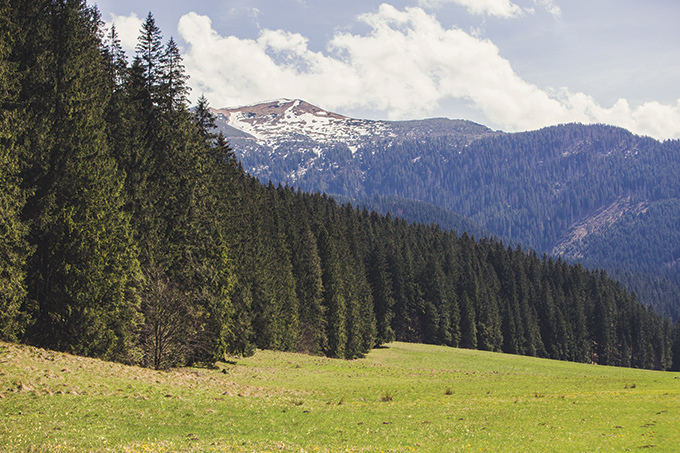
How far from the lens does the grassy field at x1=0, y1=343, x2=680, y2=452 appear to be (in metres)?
15.7

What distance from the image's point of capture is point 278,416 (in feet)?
70.9

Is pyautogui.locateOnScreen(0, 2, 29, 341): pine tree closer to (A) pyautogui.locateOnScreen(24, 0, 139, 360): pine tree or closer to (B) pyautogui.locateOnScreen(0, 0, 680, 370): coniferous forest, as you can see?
(B) pyautogui.locateOnScreen(0, 0, 680, 370): coniferous forest

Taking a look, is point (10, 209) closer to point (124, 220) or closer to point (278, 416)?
point (124, 220)

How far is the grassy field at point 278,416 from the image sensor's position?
15727mm

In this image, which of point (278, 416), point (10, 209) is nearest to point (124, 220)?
point (10, 209)

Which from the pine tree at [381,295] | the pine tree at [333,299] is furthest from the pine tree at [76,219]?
the pine tree at [381,295]

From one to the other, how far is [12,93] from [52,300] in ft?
33.7

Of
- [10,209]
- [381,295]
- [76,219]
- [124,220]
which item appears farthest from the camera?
[381,295]

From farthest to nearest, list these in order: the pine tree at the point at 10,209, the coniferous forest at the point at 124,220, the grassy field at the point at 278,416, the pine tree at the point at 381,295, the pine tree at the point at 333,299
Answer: the pine tree at the point at 381,295 → the pine tree at the point at 333,299 → the coniferous forest at the point at 124,220 → the pine tree at the point at 10,209 → the grassy field at the point at 278,416

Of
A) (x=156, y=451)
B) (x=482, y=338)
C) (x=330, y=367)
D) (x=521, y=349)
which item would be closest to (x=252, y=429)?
(x=156, y=451)

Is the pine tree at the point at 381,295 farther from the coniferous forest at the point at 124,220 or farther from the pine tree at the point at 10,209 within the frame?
the pine tree at the point at 10,209

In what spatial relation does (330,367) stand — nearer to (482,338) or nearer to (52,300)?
(52,300)

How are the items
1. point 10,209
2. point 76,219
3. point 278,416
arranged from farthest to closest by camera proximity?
point 76,219
point 10,209
point 278,416

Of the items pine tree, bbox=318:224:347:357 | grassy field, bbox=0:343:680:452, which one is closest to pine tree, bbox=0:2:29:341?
grassy field, bbox=0:343:680:452
